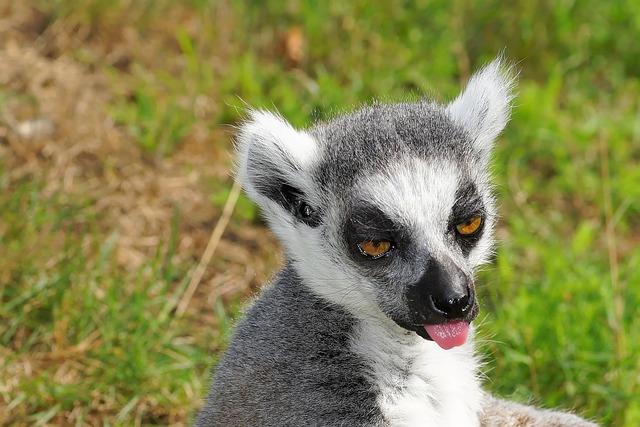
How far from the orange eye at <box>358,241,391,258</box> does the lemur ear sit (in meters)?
0.77

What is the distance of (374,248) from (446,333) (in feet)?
1.39

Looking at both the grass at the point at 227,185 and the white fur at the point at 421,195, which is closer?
the white fur at the point at 421,195

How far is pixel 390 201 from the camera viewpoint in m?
3.67

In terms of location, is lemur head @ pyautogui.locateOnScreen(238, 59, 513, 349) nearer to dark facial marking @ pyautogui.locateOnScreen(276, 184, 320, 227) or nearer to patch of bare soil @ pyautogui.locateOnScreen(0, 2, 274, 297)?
dark facial marking @ pyautogui.locateOnScreen(276, 184, 320, 227)

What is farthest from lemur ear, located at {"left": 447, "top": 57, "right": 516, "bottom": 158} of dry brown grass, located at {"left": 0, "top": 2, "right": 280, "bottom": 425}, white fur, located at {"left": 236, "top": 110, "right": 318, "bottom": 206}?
dry brown grass, located at {"left": 0, "top": 2, "right": 280, "bottom": 425}

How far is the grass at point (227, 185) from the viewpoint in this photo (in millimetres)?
5180

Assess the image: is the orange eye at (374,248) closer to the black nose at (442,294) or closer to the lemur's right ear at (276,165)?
the black nose at (442,294)

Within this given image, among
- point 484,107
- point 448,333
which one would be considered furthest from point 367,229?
point 484,107

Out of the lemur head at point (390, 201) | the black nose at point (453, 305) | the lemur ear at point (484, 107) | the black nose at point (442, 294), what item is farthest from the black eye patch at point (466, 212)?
the lemur ear at point (484, 107)

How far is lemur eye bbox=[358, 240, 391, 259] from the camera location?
3684mm

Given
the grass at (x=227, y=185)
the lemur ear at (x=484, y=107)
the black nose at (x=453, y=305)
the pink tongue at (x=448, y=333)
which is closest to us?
the black nose at (x=453, y=305)

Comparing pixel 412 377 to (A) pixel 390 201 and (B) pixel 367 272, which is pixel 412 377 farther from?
(A) pixel 390 201

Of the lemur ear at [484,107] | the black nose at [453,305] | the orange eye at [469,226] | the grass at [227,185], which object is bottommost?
the grass at [227,185]

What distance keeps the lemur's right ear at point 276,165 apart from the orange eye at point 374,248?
Answer: 340 mm
